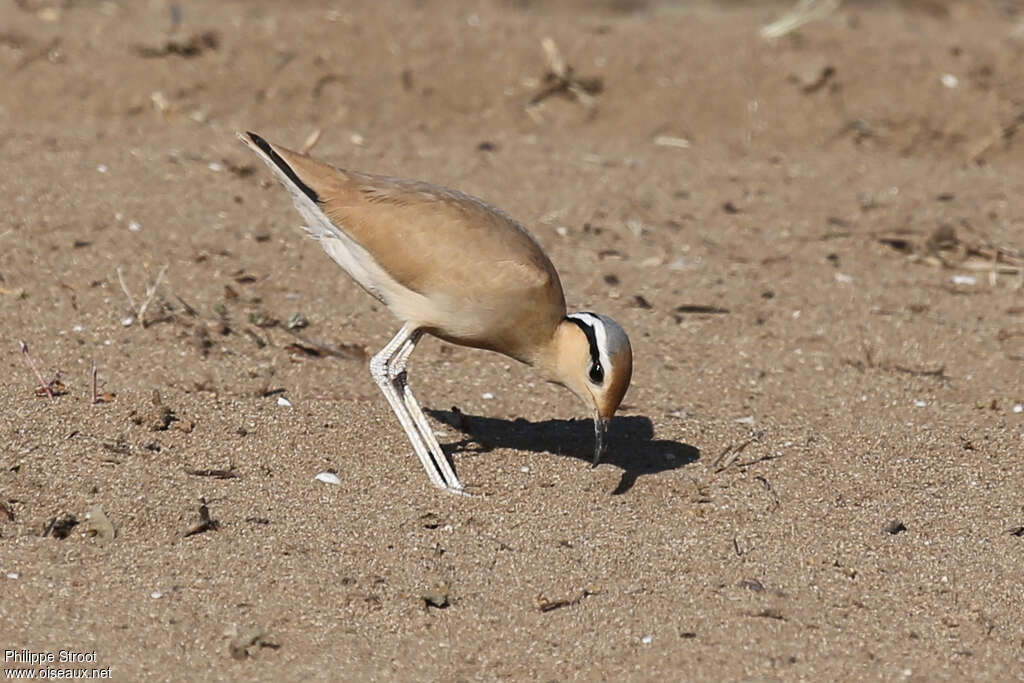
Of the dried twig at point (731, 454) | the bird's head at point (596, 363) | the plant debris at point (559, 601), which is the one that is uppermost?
the bird's head at point (596, 363)

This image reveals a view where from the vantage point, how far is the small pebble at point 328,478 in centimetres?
596

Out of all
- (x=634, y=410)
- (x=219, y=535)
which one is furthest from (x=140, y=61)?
(x=219, y=535)

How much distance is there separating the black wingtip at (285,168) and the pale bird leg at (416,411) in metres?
0.79

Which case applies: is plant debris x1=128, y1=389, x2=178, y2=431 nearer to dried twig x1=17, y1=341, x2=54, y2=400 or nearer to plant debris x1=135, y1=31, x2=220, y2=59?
dried twig x1=17, y1=341, x2=54, y2=400

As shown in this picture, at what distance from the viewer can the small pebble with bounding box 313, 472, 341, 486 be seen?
5960mm

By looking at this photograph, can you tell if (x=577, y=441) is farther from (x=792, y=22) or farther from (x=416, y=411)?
(x=792, y=22)

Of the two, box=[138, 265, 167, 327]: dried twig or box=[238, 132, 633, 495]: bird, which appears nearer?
box=[238, 132, 633, 495]: bird

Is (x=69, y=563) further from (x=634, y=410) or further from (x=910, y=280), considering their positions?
(x=910, y=280)

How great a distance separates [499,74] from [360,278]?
5.50 m

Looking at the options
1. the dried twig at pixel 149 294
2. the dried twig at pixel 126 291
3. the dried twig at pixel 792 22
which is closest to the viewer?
the dried twig at pixel 149 294

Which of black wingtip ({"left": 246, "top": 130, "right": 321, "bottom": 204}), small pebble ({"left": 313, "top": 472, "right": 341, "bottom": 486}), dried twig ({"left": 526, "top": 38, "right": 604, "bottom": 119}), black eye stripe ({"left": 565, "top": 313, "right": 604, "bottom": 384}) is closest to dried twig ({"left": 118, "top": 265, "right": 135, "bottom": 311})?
black wingtip ({"left": 246, "top": 130, "right": 321, "bottom": 204})

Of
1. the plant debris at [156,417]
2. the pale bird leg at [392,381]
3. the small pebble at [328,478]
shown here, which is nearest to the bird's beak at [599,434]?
the pale bird leg at [392,381]

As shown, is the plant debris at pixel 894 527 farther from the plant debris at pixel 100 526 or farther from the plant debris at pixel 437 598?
the plant debris at pixel 100 526

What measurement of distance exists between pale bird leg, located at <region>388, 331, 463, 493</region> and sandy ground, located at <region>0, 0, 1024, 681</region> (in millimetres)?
141
